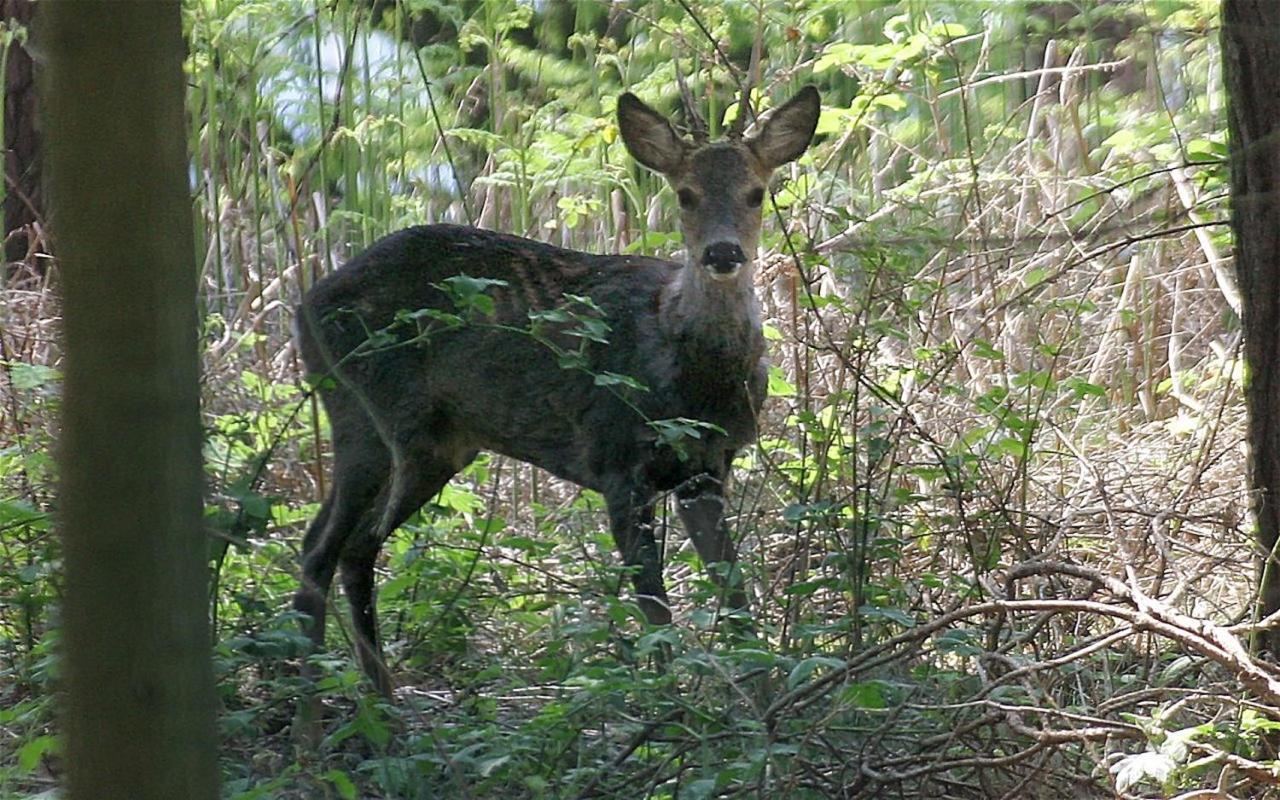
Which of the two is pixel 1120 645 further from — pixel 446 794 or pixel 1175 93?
pixel 1175 93

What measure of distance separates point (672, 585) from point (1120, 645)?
6.30 ft

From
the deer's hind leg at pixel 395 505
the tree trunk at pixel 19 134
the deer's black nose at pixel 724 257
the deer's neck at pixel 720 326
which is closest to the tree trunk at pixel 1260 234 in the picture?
the deer's black nose at pixel 724 257

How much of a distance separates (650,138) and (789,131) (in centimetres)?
53

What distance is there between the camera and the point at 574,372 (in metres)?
5.75

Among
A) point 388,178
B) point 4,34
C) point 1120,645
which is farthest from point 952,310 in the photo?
point 4,34

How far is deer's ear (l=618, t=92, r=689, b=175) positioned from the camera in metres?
5.84

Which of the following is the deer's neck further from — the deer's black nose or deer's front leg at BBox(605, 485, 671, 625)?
deer's front leg at BBox(605, 485, 671, 625)

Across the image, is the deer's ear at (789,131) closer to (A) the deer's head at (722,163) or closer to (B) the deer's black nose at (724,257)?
(A) the deer's head at (722,163)

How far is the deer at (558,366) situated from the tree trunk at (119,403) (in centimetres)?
390

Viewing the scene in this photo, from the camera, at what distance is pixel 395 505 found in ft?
19.0

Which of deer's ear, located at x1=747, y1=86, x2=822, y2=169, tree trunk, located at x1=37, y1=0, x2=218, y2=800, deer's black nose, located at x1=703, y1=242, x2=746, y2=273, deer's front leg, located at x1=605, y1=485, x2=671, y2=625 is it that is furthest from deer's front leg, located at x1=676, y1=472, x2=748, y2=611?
tree trunk, located at x1=37, y1=0, x2=218, y2=800

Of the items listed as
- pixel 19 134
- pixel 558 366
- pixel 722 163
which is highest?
pixel 19 134

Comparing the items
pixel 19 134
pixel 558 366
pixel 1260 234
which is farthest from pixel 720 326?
pixel 19 134

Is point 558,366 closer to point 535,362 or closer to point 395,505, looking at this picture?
point 535,362
